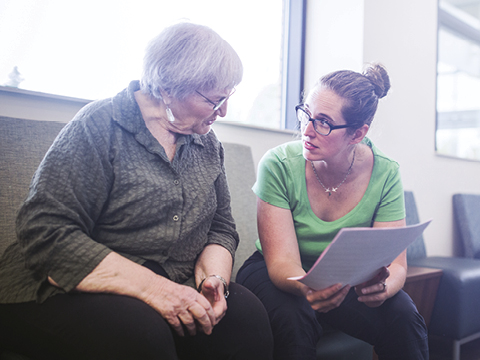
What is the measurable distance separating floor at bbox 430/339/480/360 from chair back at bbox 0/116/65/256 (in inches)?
76.5

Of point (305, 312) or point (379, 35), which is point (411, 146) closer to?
point (379, 35)

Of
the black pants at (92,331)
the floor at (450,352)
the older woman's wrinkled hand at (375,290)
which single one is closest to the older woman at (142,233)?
the black pants at (92,331)

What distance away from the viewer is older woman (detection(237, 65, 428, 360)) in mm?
1041

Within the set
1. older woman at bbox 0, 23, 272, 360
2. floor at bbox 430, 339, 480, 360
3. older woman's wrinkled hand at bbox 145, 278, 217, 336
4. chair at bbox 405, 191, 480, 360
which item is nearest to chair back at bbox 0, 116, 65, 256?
older woman at bbox 0, 23, 272, 360

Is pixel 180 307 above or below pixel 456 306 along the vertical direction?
above

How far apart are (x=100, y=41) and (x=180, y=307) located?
1.14 m

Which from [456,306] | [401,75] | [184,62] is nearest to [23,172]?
[184,62]

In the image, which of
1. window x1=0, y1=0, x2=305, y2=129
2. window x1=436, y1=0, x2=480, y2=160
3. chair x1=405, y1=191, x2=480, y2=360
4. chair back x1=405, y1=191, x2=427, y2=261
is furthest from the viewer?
window x1=436, y1=0, x2=480, y2=160

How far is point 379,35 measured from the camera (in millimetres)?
2266

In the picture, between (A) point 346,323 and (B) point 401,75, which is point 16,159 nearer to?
(A) point 346,323

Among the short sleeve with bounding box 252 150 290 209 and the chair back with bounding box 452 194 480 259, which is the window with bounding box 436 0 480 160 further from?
the short sleeve with bounding box 252 150 290 209

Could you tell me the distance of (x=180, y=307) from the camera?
83 cm

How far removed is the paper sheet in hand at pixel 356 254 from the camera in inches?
29.5

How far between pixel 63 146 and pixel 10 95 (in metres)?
0.54
